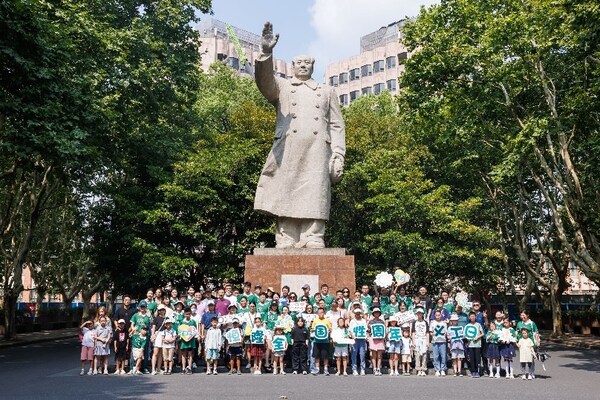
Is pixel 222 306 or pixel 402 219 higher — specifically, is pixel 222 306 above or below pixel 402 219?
below

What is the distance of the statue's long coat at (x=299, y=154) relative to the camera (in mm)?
14984

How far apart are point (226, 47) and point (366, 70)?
19.3 meters

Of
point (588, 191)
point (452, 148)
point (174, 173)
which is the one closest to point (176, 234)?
point (174, 173)

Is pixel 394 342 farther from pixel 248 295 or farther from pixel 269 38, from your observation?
pixel 269 38

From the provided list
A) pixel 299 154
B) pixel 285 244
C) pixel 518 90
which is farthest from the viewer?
pixel 518 90

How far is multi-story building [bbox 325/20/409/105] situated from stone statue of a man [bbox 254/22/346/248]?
55.8 metres

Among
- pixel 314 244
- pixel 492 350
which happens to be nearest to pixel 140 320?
pixel 314 244

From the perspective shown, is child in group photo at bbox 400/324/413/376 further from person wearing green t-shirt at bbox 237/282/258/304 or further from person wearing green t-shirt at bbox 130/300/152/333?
person wearing green t-shirt at bbox 130/300/152/333

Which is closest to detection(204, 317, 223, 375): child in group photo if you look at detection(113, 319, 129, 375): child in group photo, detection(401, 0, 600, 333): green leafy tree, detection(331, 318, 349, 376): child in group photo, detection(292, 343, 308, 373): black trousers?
detection(292, 343, 308, 373): black trousers

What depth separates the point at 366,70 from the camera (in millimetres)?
76438

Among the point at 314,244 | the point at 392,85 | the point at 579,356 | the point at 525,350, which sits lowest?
the point at 579,356

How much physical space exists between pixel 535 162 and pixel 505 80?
4803 mm

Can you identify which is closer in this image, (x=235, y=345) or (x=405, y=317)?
(x=235, y=345)

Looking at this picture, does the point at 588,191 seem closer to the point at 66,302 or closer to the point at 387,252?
the point at 387,252
